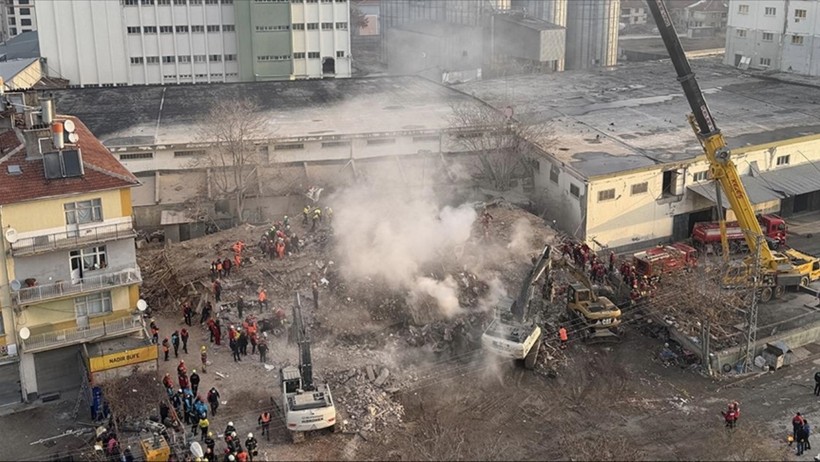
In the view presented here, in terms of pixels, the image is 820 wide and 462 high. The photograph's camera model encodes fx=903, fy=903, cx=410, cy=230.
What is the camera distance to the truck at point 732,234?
139 feet

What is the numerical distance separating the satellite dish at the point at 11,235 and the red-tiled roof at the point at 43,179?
2.96ft

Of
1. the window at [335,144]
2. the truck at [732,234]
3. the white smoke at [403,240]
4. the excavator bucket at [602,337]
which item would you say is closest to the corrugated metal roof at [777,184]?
the truck at [732,234]

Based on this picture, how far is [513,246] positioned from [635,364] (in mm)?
8502

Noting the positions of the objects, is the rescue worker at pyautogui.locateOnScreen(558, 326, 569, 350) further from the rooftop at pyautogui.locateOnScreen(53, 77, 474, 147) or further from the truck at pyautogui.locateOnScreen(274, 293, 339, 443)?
the rooftop at pyautogui.locateOnScreen(53, 77, 474, 147)

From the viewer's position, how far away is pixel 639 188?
43.9 m

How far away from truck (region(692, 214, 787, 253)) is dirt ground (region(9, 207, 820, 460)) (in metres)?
9.43

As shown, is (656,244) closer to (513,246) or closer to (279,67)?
(513,246)

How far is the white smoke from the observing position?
35.2 meters

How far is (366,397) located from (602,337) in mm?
9968

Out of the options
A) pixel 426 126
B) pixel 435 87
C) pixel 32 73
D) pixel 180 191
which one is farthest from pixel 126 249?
pixel 32 73

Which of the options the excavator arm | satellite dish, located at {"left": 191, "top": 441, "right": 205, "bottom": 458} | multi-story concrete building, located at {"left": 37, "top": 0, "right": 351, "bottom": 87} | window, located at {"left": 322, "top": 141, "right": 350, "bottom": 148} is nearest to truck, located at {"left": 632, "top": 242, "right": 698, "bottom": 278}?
the excavator arm

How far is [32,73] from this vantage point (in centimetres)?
6400

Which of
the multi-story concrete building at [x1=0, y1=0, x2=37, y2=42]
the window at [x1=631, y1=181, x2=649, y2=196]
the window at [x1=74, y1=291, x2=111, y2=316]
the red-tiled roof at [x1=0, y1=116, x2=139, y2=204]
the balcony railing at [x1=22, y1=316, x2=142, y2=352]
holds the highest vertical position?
the multi-story concrete building at [x1=0, y1=0, x2=37, y2=42]

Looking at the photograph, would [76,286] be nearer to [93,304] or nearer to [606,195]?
[93,304]
